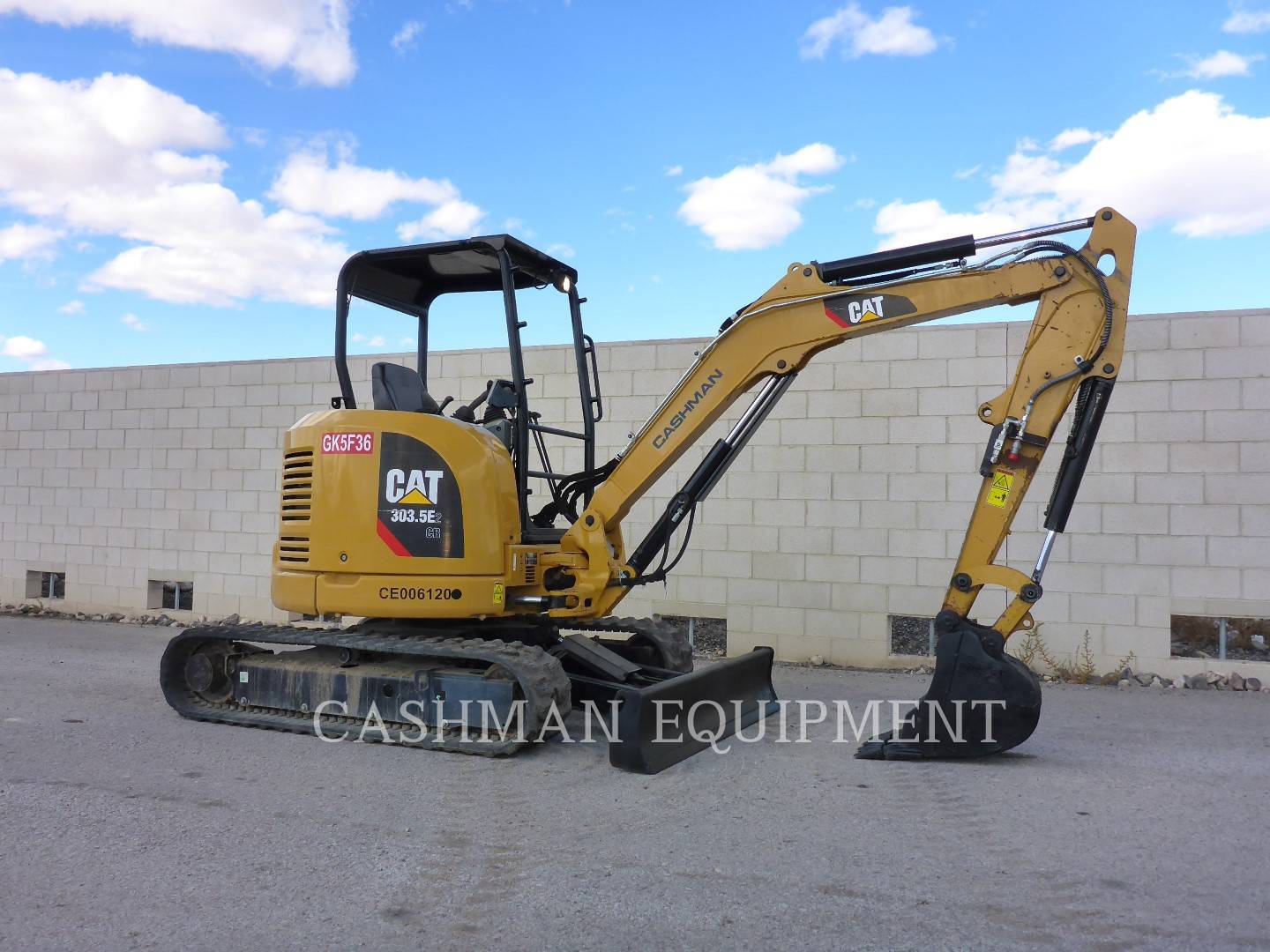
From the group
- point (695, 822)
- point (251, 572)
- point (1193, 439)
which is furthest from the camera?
point (251, 572)

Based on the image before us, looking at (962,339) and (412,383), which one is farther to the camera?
(962,339)

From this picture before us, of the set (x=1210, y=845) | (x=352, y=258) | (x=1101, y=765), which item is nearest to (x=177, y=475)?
(x=352, y=258)

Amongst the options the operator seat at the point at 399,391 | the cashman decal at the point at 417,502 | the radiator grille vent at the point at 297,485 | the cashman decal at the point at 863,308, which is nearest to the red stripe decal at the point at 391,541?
the cashman decal at the point at 417,502

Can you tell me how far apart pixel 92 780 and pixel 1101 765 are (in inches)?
200

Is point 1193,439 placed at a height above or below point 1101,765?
above

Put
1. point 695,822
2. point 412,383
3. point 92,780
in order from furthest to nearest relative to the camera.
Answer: point 412,383 → point 92,780 → point 695,822

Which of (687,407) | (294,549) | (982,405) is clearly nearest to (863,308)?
(982,405)

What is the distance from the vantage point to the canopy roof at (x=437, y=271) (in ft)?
19.3

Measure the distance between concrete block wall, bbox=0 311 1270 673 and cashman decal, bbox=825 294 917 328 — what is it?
3089mm

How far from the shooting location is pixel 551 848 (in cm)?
375

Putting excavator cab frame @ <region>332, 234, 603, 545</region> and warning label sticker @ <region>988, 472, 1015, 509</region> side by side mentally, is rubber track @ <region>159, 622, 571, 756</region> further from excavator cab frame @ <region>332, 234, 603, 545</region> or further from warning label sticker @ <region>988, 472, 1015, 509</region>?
warning label sticker @ <region>988, 472, 1015, 509</region>

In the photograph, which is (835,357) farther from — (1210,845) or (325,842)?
(325,842)

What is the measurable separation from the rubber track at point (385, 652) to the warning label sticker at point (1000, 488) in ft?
Answer: 8.17

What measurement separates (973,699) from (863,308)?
217cm
